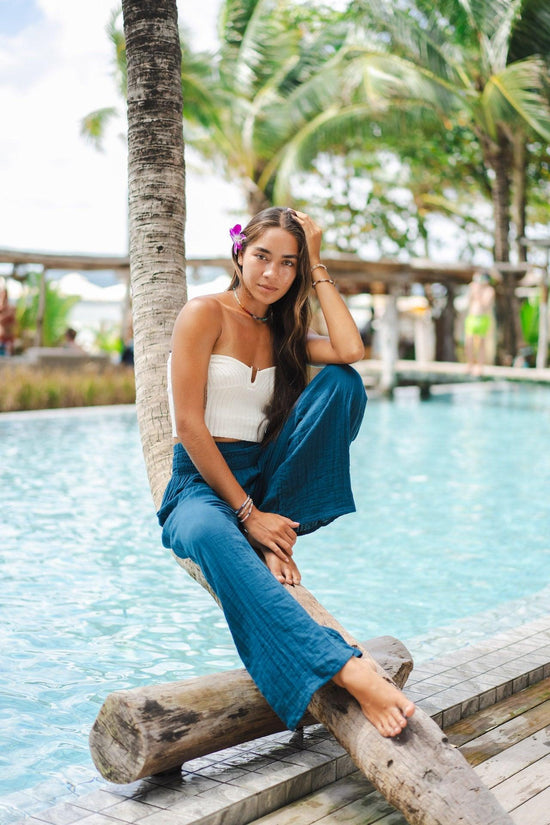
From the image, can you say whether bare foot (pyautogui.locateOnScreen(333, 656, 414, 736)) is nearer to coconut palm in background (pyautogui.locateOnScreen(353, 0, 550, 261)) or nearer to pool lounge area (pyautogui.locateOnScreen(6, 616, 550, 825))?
pool lounge area (pyautogui.locateOnScreen(6, 616, 550, 825))

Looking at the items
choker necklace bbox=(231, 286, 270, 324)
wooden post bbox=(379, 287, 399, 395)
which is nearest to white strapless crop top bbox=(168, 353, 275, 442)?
choker necklace bbox=(231, 286, 270, 324)

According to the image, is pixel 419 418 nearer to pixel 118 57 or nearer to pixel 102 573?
pixel 118 57

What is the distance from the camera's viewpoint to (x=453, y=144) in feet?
80.0

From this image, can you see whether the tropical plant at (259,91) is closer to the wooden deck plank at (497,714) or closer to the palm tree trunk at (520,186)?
the palm tree trunk at (520,186)

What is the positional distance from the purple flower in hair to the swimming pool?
1900 mm

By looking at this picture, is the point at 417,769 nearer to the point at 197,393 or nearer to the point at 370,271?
the point at 197,393

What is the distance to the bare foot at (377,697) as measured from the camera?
2479 mm

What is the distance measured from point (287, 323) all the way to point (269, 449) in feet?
1.61

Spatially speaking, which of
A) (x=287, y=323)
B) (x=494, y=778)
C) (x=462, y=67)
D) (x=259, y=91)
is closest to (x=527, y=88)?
(x=462, y=67)

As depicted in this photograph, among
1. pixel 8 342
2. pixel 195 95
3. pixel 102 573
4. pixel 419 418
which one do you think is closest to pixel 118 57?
pixel 195 95

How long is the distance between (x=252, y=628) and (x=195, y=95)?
1710cm

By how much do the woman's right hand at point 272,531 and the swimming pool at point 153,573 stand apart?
1.01 meters

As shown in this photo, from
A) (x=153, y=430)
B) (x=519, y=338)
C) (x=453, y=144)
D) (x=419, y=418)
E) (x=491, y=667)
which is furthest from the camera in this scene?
(x=453, y=144)

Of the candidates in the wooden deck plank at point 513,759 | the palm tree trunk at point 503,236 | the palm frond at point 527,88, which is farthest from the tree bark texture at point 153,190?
the palm tree trunk at point 503,236
